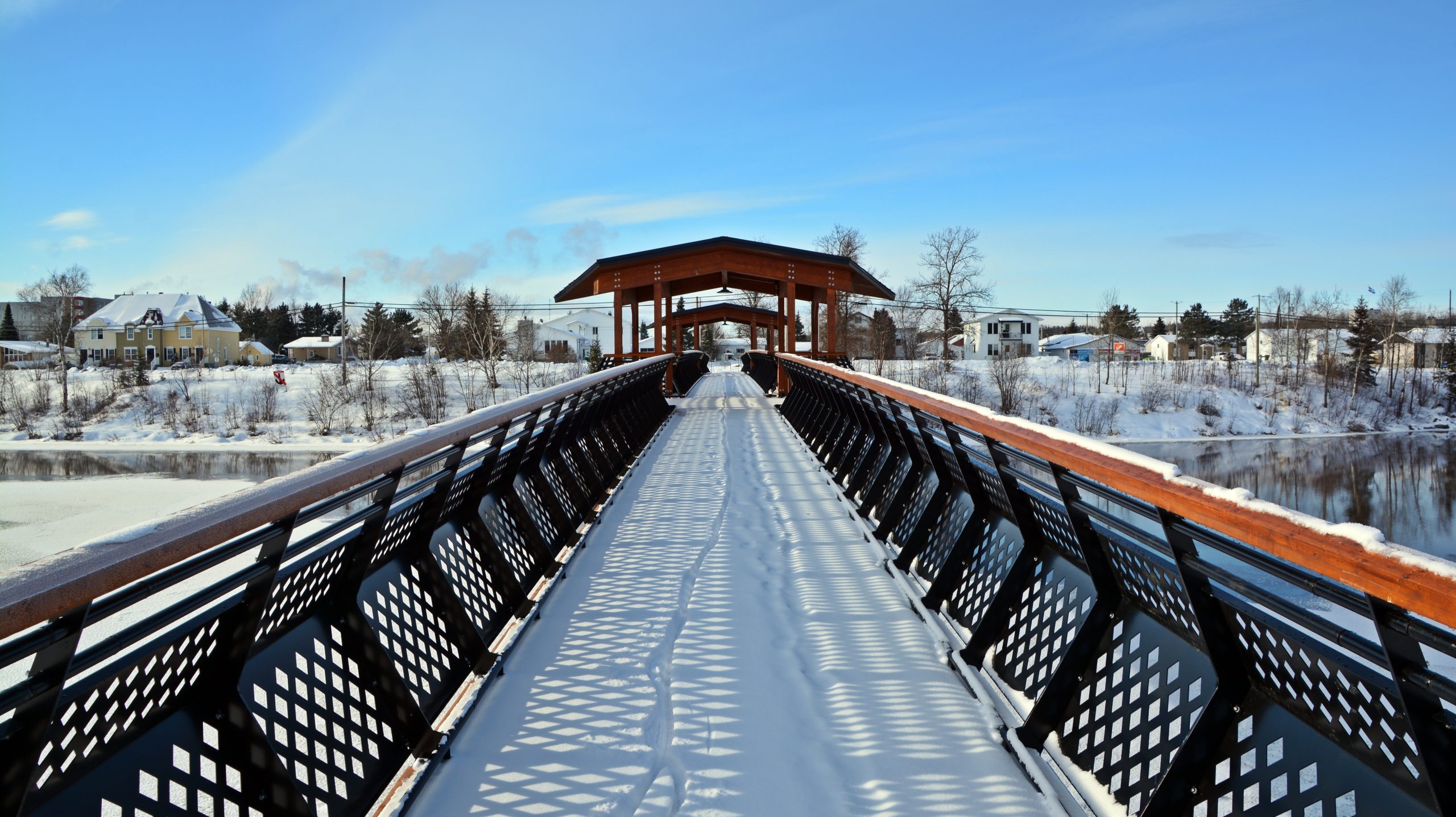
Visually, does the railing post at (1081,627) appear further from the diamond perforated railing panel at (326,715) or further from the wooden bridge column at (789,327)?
the wooden bridge column at (789,327)

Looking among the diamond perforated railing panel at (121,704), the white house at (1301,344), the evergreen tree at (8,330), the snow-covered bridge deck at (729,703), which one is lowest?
the snow-covered bridge deck at (729,703)

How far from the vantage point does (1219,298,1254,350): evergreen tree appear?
261 feet

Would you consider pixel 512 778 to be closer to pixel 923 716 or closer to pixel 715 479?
pixel 923 716

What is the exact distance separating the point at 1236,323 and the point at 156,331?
9699 centimetres

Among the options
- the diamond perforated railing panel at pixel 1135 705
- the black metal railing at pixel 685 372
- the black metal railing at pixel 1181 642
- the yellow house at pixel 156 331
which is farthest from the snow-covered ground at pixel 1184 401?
the yellow house at pixel 156 331

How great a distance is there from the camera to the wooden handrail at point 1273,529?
111cm

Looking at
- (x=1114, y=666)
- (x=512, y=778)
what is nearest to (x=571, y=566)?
(x=512, y=778)

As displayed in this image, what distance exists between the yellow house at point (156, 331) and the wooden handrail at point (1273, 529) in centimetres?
7125

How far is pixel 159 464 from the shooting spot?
18.6 meters

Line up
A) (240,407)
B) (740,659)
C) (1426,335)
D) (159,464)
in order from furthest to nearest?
(1426,335) < (240,407) < (159,464) < (740,659)

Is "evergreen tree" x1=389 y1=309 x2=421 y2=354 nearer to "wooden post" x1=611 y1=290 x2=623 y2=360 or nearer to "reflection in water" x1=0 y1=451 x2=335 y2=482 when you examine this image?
"reflection in water" x1=0 y1=451 x2=335 y2=482

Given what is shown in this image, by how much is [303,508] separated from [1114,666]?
227 centimetres

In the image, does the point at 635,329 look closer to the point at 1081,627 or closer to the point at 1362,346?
the point at 1081,627

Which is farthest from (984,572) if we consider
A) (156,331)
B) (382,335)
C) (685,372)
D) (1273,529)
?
(156,331)
